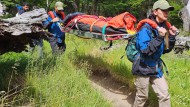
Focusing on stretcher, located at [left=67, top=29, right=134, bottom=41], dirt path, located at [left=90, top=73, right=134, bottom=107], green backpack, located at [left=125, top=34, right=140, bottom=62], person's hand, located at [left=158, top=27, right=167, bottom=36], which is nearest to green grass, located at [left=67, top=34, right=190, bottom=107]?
dirt path, located at [left=90, top=73, right=134, bottom=107]

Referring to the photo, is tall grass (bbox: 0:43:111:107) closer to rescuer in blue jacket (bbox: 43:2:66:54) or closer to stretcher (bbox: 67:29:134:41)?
stretcher (bbox: 67:29:134:41)

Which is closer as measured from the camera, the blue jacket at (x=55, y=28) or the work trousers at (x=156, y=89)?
the work trousers at (x=156, y=89)

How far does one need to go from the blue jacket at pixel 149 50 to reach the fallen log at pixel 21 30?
1.41 meters

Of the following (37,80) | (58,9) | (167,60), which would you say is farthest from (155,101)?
(58,9)

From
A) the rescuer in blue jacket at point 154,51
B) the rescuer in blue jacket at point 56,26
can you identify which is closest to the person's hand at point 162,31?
the rescuer in blue jacket at point 154,51

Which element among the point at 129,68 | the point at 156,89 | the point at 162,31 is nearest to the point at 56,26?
the point at 129,68

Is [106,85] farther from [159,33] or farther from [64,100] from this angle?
[159,33]

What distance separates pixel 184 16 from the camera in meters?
13.6

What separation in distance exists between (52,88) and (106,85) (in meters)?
2.52

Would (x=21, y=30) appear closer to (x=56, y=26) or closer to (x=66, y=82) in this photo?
(x=66, y=82)

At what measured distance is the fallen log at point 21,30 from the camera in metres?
3.68

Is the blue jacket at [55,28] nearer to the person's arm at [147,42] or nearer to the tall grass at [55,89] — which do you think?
the tall grass at [55,89]

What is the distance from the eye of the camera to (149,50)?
13.3 ft

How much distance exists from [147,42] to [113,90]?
2681mm
